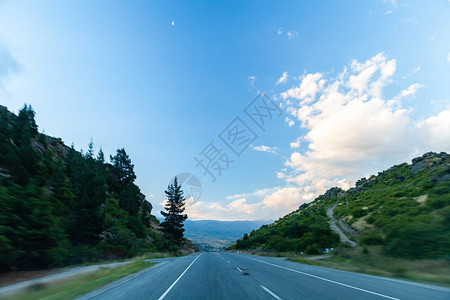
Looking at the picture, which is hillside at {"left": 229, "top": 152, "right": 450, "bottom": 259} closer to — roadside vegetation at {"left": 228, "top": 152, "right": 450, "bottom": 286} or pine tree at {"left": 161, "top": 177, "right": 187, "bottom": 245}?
roadside vegetation at {"left": 228, "top": 152, "right": 450, "bottom": 286}

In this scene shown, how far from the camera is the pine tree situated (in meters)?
59.7

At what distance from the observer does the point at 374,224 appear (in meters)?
35.1

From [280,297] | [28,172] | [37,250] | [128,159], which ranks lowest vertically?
[280,297]

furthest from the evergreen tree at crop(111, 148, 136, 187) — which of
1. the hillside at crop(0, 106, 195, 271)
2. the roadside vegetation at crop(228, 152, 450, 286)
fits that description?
the roadside vegetation at crop(228, 152, 450, 286)

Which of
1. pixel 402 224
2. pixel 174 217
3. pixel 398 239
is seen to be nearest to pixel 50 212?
pixel 398 239

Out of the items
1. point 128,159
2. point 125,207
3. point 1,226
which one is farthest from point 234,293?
point 128,159

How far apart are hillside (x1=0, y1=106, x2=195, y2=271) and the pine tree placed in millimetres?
4083

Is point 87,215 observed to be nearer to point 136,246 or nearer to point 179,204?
point 136,246

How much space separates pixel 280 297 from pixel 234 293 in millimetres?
1590

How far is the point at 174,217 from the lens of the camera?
60.1 m

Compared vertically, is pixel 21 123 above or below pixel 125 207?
above

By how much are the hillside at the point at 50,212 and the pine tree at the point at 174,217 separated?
4.08m

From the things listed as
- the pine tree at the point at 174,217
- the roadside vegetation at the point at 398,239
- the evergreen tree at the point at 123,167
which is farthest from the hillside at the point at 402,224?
the evergreen tree at the point at 123,167

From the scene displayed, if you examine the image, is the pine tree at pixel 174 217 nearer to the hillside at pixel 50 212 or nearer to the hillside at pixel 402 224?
the hillside at pixel 50 212
